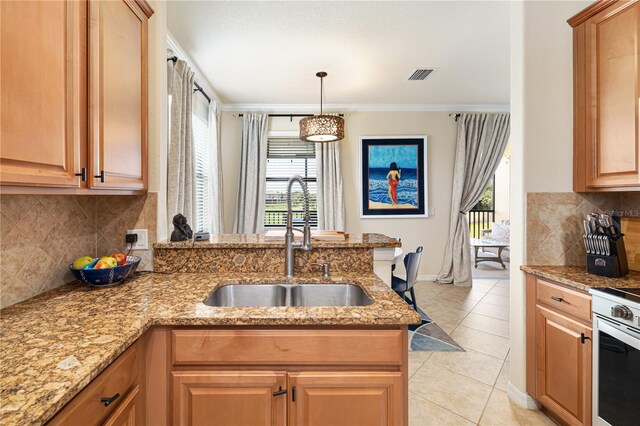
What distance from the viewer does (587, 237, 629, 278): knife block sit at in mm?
1599

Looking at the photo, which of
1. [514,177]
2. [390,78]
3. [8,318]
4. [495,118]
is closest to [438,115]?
[495,118]

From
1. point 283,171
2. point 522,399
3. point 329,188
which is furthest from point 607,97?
point 283,171

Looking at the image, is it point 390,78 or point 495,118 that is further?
point 495,118

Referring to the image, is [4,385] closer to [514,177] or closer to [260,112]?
[514,177]

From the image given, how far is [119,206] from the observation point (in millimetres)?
1700

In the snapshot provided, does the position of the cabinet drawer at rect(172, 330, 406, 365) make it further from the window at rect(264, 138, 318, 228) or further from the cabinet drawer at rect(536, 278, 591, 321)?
the window at rect(264, 138, 318, 228)

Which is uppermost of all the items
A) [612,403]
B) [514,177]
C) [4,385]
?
[514,177]

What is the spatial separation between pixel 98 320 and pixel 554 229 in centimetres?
242

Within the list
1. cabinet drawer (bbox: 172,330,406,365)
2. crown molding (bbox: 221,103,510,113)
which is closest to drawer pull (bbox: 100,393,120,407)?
cabinet drawer (bbox: 172,330,406,365)

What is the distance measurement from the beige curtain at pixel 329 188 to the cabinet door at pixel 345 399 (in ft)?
11.7

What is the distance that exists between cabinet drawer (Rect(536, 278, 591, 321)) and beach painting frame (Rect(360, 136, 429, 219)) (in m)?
3.02

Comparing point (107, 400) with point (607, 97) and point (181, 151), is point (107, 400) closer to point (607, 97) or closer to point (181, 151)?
point (181, 151)

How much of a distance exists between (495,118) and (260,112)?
3.67 meters

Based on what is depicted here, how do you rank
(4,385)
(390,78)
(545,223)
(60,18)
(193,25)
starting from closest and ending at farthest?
(4,385) → (60,18) → (545,223) → (193,25) → (390,78)
